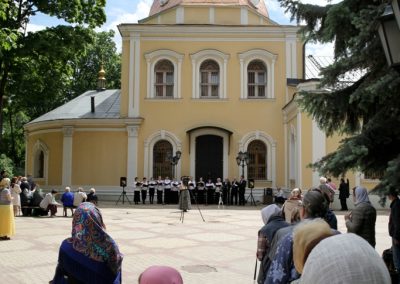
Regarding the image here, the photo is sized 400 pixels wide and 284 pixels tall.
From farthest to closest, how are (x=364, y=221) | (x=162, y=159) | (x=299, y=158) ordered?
(x=162, y=159), (x=299, y=158), (x=364, y=221)

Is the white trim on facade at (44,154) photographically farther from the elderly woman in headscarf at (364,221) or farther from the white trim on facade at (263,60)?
the elderly woman in headscarf at (364,221)

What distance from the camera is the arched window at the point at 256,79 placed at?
95.3 ft

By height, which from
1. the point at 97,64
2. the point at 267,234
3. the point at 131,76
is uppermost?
the point at 97,64

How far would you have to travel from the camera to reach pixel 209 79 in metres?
29.0

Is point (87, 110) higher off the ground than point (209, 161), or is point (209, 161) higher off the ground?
point (87, 110)

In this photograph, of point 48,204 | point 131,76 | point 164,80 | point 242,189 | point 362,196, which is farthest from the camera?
point 164,80

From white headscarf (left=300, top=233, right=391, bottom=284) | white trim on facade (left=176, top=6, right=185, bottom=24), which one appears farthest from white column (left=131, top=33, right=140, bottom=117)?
white headscarf (left=300, top=233, right=391, bottom=284)

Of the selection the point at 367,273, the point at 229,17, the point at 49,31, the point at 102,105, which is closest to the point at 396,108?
the point at 367,273

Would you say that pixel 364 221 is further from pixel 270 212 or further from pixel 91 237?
pixel 91 237

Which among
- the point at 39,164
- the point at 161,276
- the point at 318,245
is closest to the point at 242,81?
the point at 39,164

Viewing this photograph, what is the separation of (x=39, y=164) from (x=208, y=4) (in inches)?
568

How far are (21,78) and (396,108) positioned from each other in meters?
18.1

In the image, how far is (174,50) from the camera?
28.9m

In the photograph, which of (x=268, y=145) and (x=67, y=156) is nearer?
(x=268, y=145)
